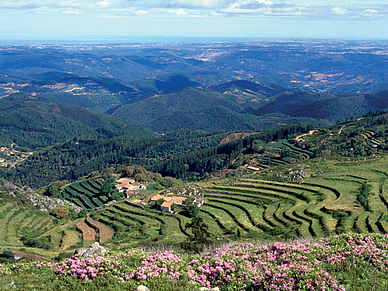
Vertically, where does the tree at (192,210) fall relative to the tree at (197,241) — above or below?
below

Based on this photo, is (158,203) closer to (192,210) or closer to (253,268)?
(192,210)

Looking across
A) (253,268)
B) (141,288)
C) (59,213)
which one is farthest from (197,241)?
(59,213)

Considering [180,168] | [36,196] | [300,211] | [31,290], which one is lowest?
[180,168]

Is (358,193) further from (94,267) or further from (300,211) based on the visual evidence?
(94,267)

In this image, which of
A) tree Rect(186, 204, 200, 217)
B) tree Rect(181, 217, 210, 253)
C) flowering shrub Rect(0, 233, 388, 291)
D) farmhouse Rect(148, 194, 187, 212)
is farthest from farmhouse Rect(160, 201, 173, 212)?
flowering shrub Rect(0, 233, 388, 291)

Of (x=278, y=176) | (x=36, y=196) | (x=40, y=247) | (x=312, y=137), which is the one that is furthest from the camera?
(x=312, y=137)

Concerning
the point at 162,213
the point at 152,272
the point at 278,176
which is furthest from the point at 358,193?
the point at 152,272

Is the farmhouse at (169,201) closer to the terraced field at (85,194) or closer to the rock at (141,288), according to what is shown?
the terraced field at (85,194)

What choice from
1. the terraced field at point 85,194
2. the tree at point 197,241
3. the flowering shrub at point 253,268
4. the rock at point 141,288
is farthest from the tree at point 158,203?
the rock at point 141,288
